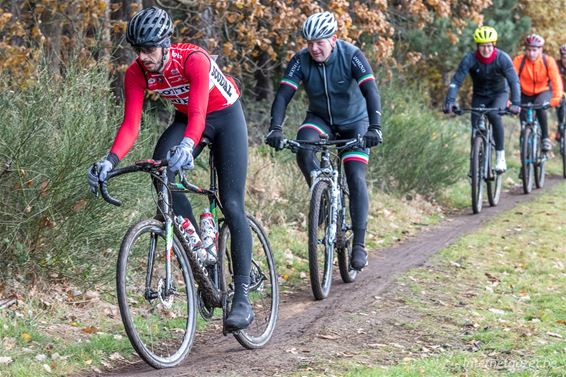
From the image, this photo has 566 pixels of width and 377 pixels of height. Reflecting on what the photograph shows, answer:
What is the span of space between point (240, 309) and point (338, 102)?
9.54ft

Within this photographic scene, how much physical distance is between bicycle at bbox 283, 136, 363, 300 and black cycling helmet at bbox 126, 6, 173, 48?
267 cm

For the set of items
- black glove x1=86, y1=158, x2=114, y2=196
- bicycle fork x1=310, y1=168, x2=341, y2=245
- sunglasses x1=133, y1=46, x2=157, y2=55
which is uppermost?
sunglasses x1=133, y1=46, x2=157, y2=55

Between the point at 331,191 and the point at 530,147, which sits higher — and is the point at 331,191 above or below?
above

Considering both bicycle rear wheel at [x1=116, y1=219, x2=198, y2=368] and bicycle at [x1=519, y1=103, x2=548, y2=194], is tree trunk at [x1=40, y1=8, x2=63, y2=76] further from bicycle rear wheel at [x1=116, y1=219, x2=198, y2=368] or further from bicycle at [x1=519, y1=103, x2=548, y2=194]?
bicycle at [x1=519, y1=103, x2=548, y2=194]

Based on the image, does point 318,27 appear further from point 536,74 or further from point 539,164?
point 539,164

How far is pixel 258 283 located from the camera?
22.7ft

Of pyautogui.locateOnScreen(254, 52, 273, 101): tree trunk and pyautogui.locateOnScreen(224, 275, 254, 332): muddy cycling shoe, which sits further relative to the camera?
pyautogui.locateOnScreen(254, 52, 273, 101): tree trunk

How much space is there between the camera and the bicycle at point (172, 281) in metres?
5.81

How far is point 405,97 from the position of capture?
52.6 ft

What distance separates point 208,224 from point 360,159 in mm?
2570

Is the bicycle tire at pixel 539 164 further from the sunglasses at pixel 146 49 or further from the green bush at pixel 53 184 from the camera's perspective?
the sunglasses at pixel 146 49

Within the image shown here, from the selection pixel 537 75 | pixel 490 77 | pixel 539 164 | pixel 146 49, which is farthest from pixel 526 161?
pixel 146 49


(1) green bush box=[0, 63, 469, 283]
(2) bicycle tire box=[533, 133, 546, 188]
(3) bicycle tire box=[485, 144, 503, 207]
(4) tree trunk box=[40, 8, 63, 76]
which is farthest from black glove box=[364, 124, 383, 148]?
(2) bicycle tire box=[533, 133, 546, 188]

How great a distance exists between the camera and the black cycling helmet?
585 centimetres
